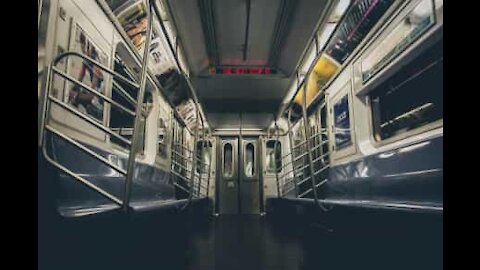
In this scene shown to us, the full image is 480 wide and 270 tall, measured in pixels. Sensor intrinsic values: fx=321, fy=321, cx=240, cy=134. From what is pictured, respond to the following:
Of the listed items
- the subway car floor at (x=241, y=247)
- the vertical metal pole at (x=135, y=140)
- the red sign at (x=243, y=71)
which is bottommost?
the subway car floor at (x=241, y=247)

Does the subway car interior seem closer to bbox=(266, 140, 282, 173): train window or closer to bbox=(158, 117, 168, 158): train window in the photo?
bbox=(158, 117, 168, 158): train window

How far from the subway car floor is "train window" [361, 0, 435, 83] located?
1370mm

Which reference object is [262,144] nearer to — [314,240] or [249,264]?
[314,240]

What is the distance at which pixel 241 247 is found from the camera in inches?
104

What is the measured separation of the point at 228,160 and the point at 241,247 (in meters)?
5.00

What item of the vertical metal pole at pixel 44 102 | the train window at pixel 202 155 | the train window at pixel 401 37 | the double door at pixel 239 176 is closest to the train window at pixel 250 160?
the double door at pixel 239 176

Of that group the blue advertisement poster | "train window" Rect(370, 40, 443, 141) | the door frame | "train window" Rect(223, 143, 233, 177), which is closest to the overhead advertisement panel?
the blue advertisement poster

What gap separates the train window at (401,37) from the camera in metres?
2.25

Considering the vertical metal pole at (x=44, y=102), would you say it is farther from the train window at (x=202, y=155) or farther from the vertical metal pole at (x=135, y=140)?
the train window at (x=202, y=155)

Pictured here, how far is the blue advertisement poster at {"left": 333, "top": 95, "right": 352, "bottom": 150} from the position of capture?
3807mm

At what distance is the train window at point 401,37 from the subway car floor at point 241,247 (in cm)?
137

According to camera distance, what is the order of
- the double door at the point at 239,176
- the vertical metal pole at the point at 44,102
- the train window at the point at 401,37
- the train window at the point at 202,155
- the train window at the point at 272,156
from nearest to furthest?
the vertical metal pole at the point at 44,102
the train window at the point at 401,37
the train window at the point at 202,155
the double door at the point at 239,176
the train window at the point at 272,156

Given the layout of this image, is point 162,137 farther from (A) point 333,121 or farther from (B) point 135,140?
(B) point 135,140
